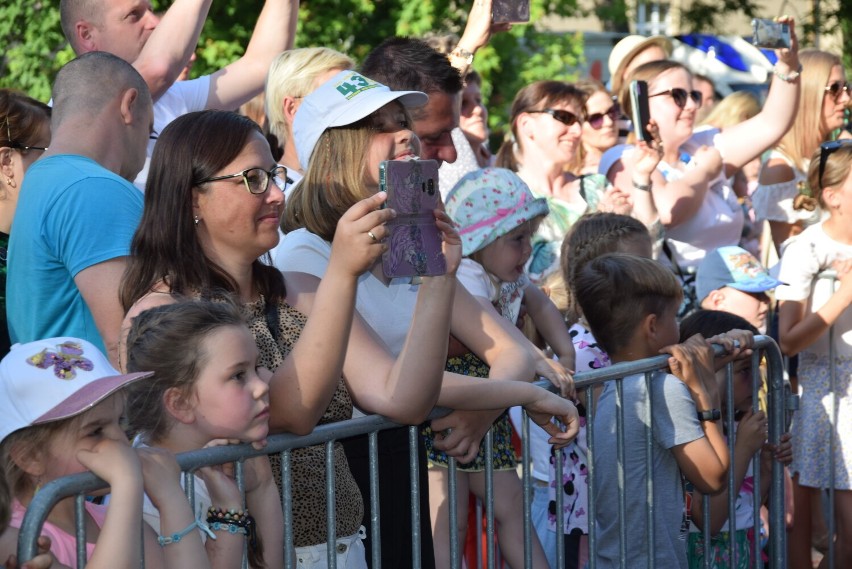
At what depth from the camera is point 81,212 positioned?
3.52 metres

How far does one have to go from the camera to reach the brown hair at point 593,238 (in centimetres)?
521

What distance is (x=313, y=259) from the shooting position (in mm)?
3479

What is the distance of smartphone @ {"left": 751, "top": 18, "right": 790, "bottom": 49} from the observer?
6.68m

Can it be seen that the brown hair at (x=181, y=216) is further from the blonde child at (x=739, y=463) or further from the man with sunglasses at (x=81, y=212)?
the blonde child at (x=739, y=463)

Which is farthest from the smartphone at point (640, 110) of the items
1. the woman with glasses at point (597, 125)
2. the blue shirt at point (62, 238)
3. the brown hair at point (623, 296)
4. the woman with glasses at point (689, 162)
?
the blue shirt at point (62, 238)

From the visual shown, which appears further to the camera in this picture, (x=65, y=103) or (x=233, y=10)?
(x=233, y=10)

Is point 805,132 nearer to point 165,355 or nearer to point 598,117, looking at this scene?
point 598,117

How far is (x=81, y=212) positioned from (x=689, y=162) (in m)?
4.08

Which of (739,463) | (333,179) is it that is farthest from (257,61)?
(739,463)

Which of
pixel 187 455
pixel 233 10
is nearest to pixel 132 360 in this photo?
pixel 187 455

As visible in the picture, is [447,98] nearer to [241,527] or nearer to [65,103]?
[65,103]

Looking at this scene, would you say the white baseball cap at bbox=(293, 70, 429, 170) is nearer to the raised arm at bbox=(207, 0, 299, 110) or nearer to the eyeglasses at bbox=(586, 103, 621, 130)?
the raised arm at bbox=(207, 0, 299, 110)

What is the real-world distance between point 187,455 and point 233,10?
1148 centimetres

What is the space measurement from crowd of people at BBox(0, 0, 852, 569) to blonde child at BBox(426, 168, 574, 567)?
1 cm
